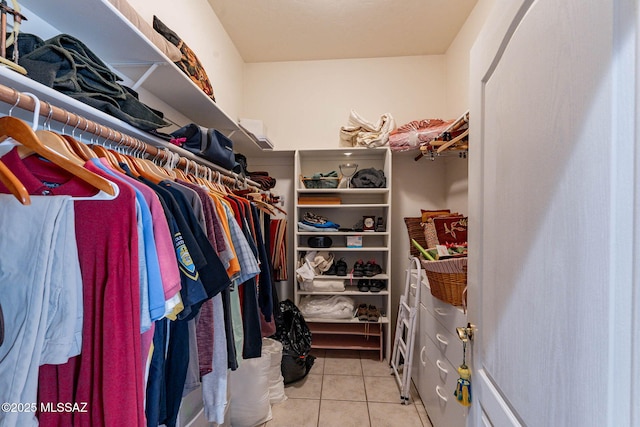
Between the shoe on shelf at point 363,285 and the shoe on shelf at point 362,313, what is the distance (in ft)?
0.70

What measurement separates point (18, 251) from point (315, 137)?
8.19 feet

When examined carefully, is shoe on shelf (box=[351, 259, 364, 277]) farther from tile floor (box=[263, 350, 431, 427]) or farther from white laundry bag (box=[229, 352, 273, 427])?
white laundry bag (box=[229, 352, 273, 427])

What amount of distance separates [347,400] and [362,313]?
0.71m

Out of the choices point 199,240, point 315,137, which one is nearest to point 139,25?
point 199,240

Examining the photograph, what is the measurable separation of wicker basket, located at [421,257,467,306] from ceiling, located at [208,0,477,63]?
6.35 feet

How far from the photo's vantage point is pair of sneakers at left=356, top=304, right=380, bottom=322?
242 centimetres

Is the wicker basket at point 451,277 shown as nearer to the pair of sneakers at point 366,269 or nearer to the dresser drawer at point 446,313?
the dresser drawer at point 446,313

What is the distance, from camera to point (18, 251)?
528mm

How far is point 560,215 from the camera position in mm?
461

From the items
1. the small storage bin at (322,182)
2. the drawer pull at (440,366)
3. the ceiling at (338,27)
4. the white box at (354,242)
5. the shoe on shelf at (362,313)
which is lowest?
the shoe on shelf at (362,313)

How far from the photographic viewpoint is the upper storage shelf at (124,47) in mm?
828

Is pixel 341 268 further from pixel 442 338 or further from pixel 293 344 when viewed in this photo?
pixel 442 338

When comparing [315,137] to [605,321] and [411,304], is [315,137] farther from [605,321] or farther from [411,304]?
[605,321]

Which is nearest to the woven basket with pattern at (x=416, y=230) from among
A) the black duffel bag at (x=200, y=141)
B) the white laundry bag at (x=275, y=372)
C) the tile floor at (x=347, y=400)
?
the tile floor at (x=347, y=400)
